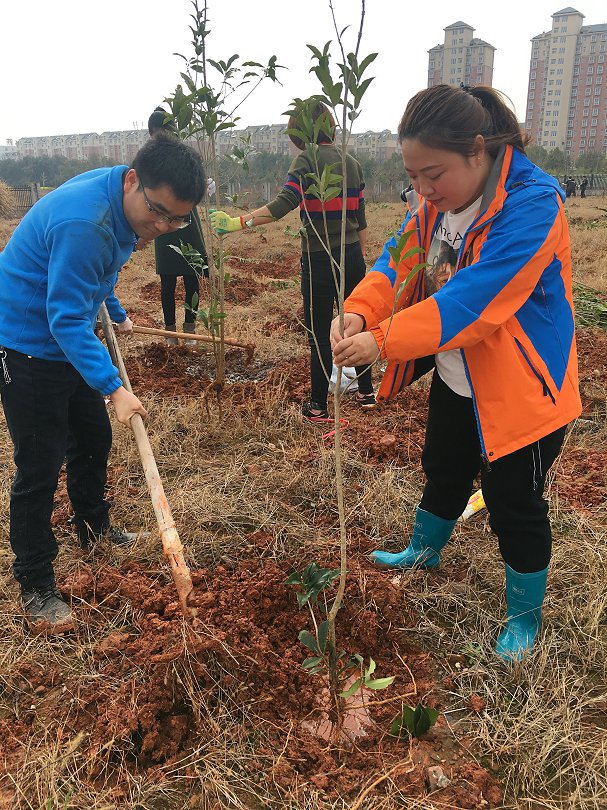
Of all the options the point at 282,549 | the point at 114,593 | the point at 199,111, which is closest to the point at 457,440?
the point at 282,549

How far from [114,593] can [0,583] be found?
46cm

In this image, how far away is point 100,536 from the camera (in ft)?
7.59

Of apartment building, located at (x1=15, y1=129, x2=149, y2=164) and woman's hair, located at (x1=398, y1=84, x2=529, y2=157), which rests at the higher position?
apartment building, located at (x1=15, y1=129, x2=149, y2=164)

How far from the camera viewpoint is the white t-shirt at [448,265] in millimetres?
1585

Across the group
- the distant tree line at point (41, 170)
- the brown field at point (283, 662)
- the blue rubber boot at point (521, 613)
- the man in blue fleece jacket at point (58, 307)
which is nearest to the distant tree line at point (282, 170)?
the distant tree line at point (41, 170)

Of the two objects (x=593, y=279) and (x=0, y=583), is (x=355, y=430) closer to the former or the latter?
(x=0, y=583)

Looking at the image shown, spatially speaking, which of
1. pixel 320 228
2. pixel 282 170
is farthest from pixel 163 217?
pixel 282 170

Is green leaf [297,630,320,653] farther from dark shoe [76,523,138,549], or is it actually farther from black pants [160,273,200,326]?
black pants [160,273,200,326]

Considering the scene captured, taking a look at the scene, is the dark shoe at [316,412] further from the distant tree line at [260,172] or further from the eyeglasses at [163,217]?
the distant tree line at [260,172]

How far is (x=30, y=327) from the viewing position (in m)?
1.73

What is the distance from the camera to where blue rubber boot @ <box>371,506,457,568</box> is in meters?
2.05

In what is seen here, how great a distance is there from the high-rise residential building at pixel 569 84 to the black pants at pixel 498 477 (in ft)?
234

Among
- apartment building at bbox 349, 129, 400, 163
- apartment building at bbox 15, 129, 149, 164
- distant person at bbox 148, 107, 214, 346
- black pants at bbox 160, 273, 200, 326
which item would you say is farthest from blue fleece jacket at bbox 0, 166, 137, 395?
apartment building at bbox 15, 129, 149, 164

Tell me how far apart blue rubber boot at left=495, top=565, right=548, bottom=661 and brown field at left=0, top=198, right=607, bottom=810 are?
49mm
